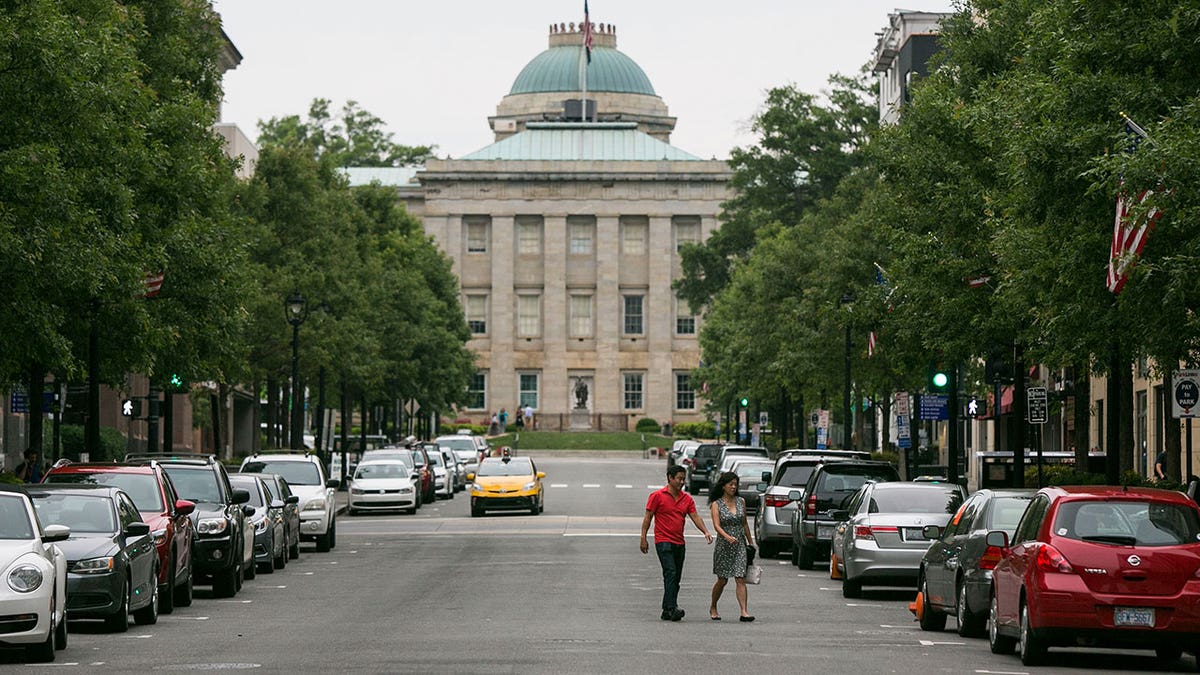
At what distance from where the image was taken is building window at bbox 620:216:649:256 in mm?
141250

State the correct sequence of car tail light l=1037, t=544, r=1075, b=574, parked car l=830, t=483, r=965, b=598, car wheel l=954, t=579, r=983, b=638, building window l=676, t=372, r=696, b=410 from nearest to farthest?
1. car tail light l=1037, t=544, r=1075, b=574
2. car wheel l=954, t=579, r=983, b=638
3. parked car l=830, t=483, r=965, b=598
4. building window l=676, t=372, r=696, b=410

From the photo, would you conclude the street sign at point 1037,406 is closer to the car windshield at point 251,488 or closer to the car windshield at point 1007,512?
the car windshield at point 251,488

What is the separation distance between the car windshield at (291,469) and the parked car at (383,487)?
13.6 m

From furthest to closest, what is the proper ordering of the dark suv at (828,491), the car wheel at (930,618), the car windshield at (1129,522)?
the dark suv at (828,491)
the car wheel at (930,618)
the car windshield at (1129,522)

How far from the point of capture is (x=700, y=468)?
64.4 meters

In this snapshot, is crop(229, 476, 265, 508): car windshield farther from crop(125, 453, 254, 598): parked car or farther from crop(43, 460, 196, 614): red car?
crop(43, 460, 196, 614): red car

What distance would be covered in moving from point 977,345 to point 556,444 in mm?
82147

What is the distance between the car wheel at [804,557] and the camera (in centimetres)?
3203

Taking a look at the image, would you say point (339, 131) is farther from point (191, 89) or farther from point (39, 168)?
point (39, 168)

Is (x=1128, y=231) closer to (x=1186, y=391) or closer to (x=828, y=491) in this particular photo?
(x=1186, y=391)

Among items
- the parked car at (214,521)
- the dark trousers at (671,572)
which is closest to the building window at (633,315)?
the parked car at (214,521)

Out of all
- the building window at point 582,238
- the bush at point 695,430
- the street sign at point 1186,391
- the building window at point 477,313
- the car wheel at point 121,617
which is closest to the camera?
the car wheel at point 121,617

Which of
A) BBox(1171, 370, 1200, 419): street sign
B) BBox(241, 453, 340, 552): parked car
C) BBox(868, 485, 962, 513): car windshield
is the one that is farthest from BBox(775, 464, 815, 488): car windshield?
BBox(1171, 370, 1200, 419): street sign

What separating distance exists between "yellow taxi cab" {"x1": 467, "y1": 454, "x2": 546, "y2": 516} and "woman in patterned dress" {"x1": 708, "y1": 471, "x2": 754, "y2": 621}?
30.2 m
